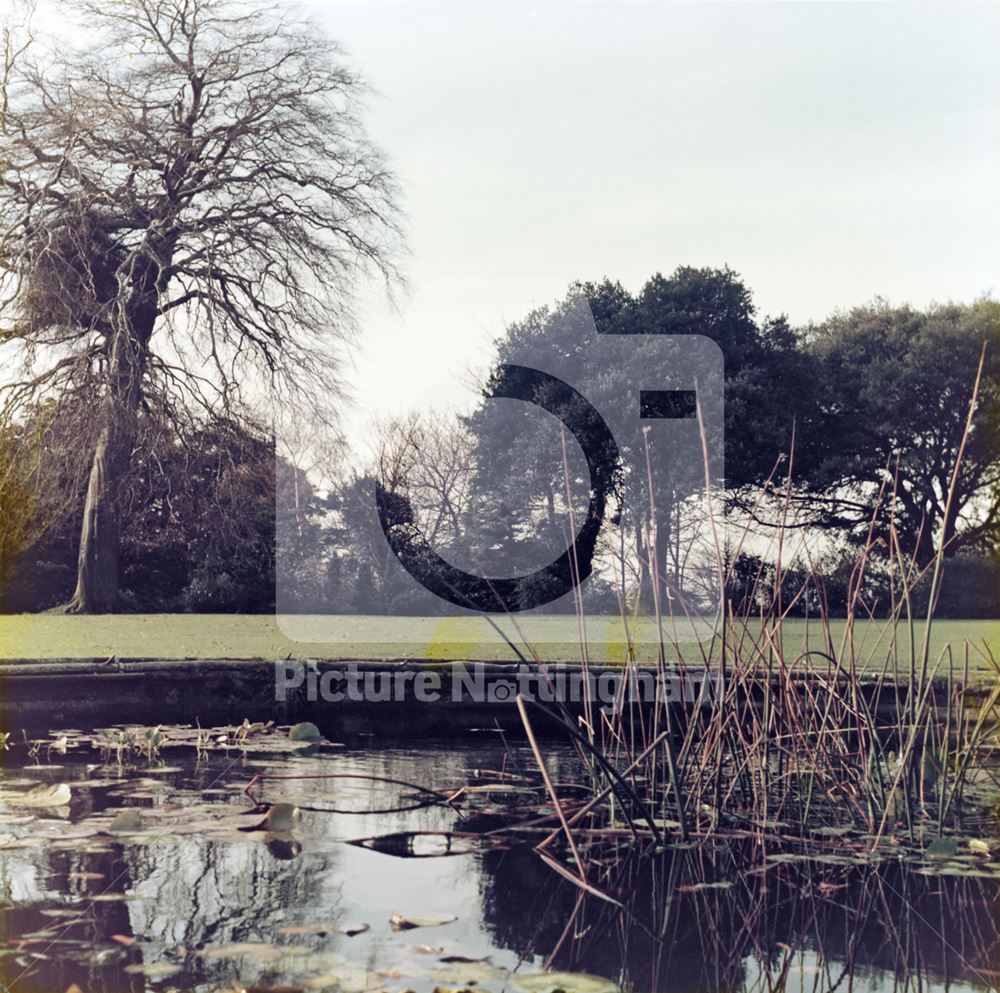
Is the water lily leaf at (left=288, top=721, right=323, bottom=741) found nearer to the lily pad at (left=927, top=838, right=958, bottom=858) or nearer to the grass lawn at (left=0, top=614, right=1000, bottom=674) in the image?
the grass lawn at (left=0, top=614, right=1000, bottom=674)

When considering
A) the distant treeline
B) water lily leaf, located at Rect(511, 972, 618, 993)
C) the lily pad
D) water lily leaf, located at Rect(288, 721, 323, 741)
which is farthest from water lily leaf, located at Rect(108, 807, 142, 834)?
the distant treeline

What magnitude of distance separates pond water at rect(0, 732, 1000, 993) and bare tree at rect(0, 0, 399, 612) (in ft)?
28.9

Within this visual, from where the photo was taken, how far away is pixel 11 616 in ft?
38.3

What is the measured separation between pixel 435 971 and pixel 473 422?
1219 centimetres

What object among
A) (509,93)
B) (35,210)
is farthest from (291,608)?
(509,93)

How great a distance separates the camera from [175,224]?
11.9 meters

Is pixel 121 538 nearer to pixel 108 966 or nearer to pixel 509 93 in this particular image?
pixel 509 93

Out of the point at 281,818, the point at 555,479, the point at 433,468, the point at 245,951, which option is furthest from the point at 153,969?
the point at 433,468

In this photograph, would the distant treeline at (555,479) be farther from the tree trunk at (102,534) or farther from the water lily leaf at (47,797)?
the water lily leaf at (47,797)

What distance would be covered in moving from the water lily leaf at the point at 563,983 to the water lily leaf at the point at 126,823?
1486 mm

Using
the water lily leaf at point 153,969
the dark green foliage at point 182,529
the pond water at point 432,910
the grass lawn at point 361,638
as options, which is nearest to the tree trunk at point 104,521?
the dark green foliage at point 182,529

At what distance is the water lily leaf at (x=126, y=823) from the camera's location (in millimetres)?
2967

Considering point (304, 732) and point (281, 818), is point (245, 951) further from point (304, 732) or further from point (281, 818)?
point (304, 732)

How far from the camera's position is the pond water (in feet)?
6.43
